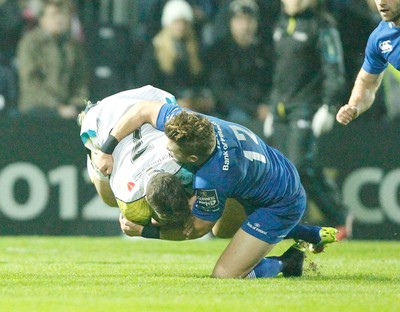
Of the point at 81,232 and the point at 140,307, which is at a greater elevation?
the point at 140,307

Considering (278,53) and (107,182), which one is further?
(278,53)

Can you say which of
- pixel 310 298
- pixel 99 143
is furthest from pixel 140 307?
pixel 99 143

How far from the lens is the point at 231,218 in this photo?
906 cm

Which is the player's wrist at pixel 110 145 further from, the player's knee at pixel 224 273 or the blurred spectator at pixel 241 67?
the blurred spectator at pixel 241 67

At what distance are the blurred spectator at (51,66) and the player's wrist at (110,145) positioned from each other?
5157mm

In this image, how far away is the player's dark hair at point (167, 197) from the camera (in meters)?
7.68

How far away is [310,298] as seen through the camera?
718cm

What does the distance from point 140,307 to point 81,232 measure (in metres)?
6.51

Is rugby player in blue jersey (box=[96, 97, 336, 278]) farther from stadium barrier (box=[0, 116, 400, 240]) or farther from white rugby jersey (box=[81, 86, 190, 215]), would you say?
stadium barrier (box=[0, 116, 400, 240])

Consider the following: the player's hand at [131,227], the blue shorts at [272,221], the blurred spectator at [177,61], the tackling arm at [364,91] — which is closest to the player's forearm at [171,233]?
the player's hand at [131,227]

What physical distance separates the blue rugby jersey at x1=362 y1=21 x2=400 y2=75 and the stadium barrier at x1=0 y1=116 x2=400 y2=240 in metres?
3.62

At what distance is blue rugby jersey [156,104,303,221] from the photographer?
7766mm

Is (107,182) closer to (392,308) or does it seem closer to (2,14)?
(392,308)

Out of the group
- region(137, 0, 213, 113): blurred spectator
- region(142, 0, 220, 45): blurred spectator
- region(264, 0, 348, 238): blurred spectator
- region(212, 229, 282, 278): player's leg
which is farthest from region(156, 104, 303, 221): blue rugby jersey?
region(142, 0, 220, 45): blurred spectator
